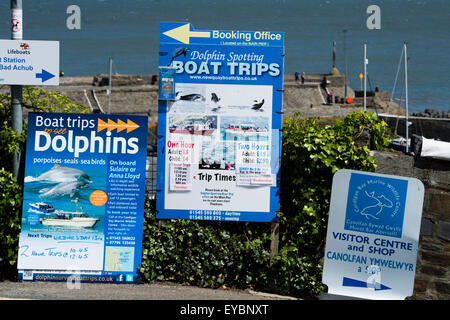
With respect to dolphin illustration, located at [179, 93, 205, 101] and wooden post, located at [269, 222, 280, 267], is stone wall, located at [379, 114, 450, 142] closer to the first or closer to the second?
wooden post, located at [269, 222, 280, 267]

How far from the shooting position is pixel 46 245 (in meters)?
8.12

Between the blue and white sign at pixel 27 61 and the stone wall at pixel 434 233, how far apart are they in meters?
4.40

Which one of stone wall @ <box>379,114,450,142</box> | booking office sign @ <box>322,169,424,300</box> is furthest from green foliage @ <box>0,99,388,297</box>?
stone wall @ <box>379,114,450,142</box>

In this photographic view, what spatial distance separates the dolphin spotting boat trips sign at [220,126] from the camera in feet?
27.1

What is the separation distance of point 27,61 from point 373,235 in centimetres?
458

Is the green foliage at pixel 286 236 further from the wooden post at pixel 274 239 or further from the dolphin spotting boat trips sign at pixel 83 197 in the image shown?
the dolphin spotting boat trips sign at pixel 83 197

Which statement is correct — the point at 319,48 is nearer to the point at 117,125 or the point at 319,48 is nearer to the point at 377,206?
the point at 117,125

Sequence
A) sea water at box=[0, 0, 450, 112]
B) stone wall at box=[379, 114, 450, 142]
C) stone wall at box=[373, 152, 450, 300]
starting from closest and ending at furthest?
stone wall at box=[373, 152, 450, 300] → stone wall at box=[379, 114, 450, 142] → sea water at box=[0, 0, 450, 112]

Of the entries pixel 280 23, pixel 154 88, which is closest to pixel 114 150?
pixel 154 88

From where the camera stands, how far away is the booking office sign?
6.27 m

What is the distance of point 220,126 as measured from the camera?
27.2 ft

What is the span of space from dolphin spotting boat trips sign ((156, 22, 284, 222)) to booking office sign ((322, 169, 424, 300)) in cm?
195

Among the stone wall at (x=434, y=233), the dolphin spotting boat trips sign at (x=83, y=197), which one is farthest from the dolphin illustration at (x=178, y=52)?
the stone wall at (x=434, y=233)
